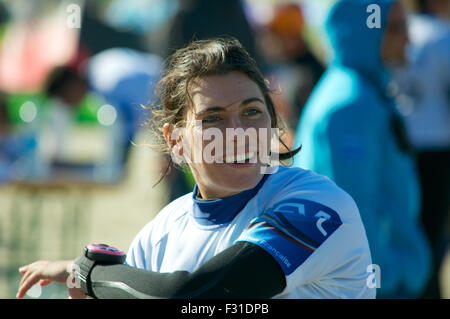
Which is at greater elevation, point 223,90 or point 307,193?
point 223,90

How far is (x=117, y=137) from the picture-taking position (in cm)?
653

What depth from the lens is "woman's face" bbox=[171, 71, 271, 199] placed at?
176 cm

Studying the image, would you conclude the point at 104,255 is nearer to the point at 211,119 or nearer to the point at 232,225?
the point at 232,225

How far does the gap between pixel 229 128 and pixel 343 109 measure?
1194mm

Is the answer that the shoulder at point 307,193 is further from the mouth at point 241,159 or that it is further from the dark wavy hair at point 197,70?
the dark wavy hair at point 197,70

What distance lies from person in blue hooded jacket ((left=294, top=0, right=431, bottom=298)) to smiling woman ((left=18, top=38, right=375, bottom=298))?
87 centimetres

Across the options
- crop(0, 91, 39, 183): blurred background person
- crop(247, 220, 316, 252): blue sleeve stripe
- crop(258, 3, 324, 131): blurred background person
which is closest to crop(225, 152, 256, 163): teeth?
crop(247, 220, 316, 252): blue sleeve stripe

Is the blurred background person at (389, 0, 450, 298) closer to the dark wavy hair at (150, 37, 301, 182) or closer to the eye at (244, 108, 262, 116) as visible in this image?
the dark wavy hair at (150, 37, 301, 182)

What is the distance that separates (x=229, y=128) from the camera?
1762 mm

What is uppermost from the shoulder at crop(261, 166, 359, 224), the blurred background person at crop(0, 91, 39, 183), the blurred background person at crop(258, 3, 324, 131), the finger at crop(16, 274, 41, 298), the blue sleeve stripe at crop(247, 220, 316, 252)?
the blurred background person at crop(258, 3, 324, 131)

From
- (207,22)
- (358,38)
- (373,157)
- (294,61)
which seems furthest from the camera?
(294,61)

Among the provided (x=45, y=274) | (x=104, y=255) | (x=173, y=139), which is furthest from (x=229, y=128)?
(x=45, y=274)

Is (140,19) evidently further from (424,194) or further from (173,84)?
(173,84)
